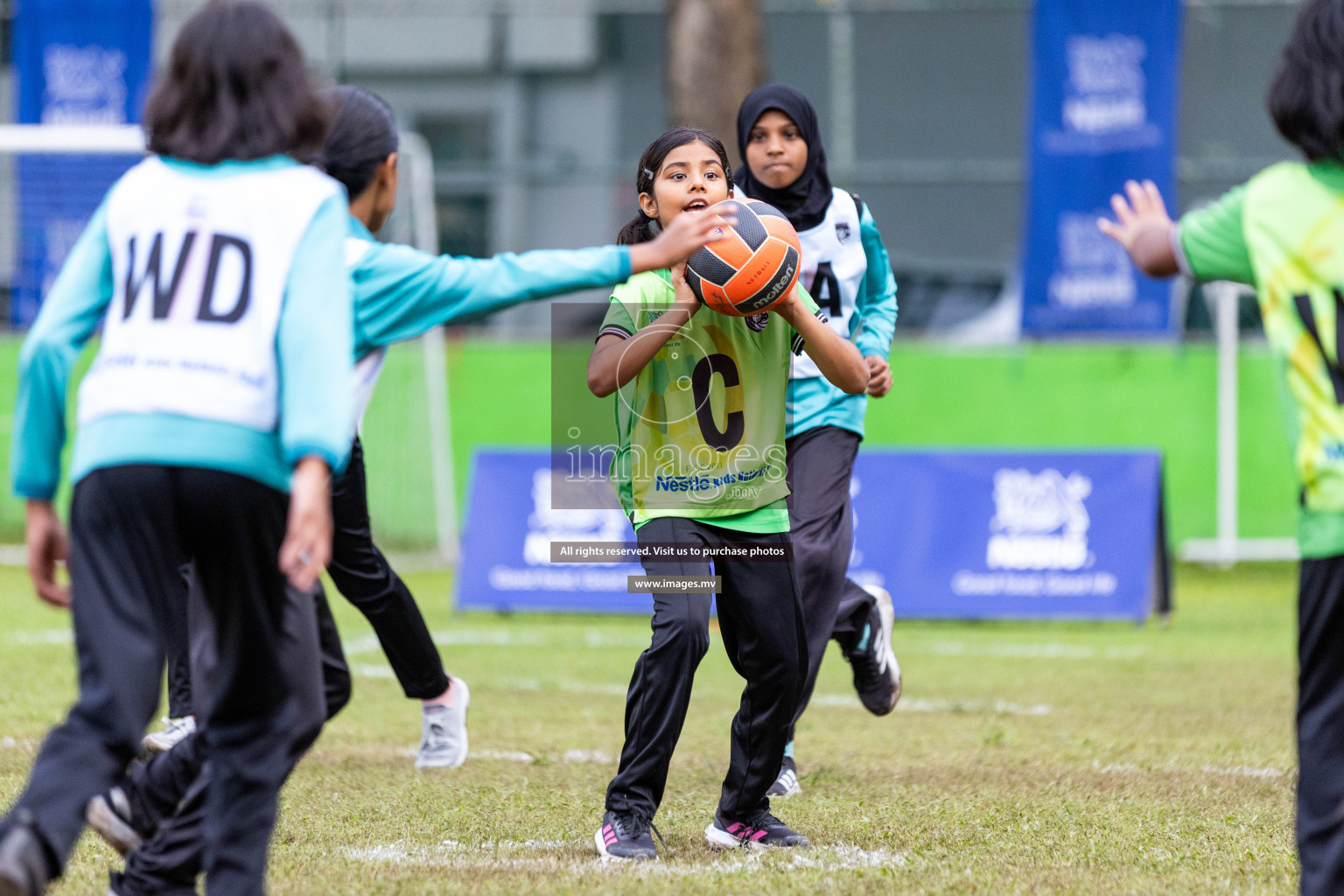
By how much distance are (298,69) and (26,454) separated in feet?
2.94

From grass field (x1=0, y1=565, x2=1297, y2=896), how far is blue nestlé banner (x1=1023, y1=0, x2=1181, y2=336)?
426 centimetres

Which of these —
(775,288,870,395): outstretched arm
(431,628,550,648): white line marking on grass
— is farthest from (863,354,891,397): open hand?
(431,628,550,648): white line marking on grass

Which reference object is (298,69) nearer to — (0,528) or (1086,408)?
(1086,408)

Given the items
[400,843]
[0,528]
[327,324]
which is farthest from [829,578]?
[0,528]

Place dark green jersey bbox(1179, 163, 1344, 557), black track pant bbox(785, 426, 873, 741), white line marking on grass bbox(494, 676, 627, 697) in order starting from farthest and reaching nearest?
white line marking on grass bbox(494, 676, 627, 697)
black track pant bbox(785, 426, 873, 741)
dark green jersey bbox(1179, 163, 1344, 557)

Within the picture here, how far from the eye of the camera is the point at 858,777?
5535 millimetres

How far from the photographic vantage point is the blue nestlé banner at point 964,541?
416 inches

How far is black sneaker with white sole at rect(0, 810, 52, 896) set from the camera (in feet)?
9.29

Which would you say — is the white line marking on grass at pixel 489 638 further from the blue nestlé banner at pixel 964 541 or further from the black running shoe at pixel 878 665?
the black running shoe at pixel 878 665

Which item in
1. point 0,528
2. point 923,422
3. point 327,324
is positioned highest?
point 327,324

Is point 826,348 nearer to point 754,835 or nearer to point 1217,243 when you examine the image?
point 1217,243

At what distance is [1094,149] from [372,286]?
1087 cm

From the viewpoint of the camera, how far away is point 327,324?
9.94 ft

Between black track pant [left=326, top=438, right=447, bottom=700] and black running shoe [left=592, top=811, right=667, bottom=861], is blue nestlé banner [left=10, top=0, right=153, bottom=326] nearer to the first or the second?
black track pant [left=326, top=438, right=447, bottom=700]
